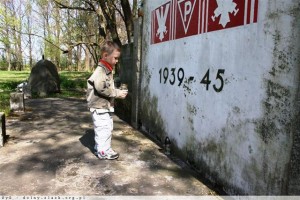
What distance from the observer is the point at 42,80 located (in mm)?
11766

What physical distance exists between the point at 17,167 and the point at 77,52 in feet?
136

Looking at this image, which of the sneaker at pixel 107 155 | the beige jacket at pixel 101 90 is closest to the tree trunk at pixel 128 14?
the beige jacket at pixel 101 90

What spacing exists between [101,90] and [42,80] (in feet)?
28.1

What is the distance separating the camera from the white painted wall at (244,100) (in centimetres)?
235

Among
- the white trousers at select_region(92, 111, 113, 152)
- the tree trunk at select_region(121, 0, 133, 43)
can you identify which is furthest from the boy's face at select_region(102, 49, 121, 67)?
the tree trunk at select_region(121, 0, 133, 43)

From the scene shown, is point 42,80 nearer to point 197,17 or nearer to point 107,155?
point 107,155

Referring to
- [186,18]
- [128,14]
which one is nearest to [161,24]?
[186,18]

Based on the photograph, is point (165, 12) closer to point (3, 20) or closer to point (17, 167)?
point (17, 167)

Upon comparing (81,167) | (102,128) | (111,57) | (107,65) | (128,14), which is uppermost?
(128,14)

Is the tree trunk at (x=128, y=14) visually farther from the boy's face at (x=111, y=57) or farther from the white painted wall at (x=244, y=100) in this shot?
the white painted wall at (x=244, y=100)

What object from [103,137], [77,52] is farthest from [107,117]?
[77,52]

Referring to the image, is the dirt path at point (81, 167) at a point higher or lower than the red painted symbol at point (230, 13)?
lower

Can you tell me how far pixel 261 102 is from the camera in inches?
103

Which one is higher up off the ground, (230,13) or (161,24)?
(161,24)
